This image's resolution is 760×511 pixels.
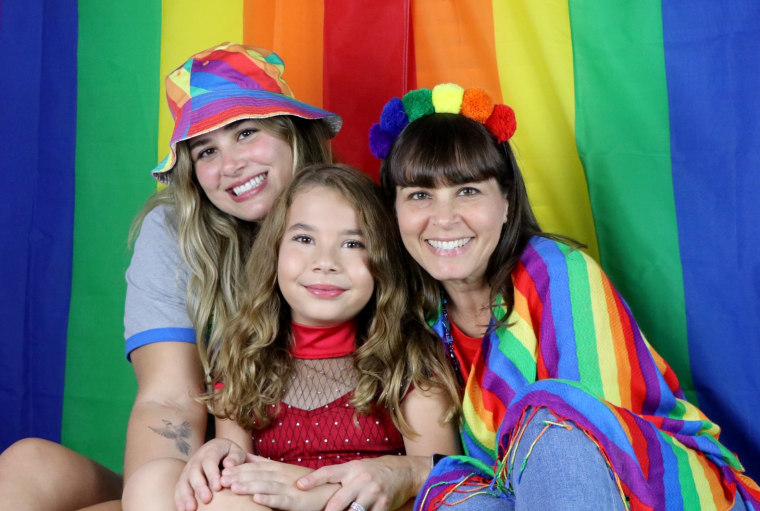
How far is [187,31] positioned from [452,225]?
48.9 inches

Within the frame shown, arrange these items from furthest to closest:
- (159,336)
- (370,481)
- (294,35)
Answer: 1. (294,35)
2. (159,336)
3. (370,481)

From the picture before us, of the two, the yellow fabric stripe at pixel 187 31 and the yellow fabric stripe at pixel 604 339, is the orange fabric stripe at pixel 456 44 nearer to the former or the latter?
the yellow fabric stripe at pixel 187 31

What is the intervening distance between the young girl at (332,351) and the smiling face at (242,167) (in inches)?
6.3

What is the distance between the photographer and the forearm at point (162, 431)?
176 centimetres

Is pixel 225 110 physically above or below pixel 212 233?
above

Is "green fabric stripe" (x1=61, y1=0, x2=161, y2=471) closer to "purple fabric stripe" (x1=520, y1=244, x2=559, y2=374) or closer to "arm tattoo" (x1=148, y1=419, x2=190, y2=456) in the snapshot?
"arm tattoo" (x1=148, y1=419, x2=190, y2=456)

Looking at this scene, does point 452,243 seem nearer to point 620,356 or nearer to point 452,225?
point 452,225

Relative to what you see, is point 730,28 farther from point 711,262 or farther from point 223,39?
point 223,39

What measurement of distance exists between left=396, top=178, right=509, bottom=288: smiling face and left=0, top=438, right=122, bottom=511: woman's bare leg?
802 millimetres

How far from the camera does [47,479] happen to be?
5.40 ft

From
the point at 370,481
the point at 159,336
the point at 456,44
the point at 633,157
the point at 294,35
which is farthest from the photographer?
the point at 294,35

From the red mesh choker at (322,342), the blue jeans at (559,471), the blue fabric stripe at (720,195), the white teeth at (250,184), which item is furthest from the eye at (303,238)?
the blue fabric stripe at (720,195)

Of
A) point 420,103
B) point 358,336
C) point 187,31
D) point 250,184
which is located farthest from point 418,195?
point 187,31

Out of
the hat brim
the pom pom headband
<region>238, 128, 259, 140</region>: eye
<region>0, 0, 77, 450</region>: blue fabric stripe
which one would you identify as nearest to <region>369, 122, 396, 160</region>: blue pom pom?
the pom pom headband
